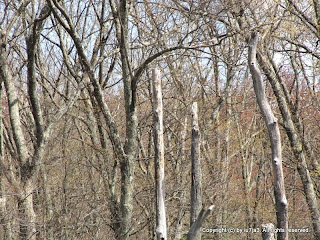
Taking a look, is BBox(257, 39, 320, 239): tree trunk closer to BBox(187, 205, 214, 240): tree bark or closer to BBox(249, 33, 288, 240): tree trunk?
BBox(249, 33, 288, 240): tree trunk

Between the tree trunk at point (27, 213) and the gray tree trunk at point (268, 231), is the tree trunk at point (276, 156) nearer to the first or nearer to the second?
the gray tree trunk at point (268, 231)

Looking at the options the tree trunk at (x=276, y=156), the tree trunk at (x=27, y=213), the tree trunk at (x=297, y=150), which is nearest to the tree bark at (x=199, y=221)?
the tree trunk at (x=276, y=156)

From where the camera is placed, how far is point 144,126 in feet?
25.9

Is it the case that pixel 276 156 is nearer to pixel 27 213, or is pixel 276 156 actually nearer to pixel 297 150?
pixel 27 213

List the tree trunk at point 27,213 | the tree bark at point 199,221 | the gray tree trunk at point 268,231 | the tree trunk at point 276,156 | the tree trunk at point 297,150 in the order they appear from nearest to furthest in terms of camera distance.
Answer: the tree bark at point 199,221
the gray tree trunk at point 268,231
the tree trunk at point 276,156
the tree trunk at point 27,213
the tree trunk at point 297,150

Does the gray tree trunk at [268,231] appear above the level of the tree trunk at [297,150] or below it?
below

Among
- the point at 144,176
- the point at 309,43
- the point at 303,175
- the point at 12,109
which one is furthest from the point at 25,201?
the point at 309,43

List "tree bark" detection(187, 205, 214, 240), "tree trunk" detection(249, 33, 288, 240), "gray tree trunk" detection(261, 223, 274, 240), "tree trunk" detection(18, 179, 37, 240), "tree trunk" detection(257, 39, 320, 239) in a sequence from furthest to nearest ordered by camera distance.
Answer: "tree trunk" detection(257, 39, 320, 239) < "tree trunk" detection(18, 179, 37, 240) < "tree trunk" detection(249, 33, 288, 240) < "gray tree trunk" detection(261, 223, 274, 240) < "tree bark" detection(187, 205, 214, 240)

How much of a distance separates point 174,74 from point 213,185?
10.1 feet

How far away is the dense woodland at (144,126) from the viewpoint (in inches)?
281

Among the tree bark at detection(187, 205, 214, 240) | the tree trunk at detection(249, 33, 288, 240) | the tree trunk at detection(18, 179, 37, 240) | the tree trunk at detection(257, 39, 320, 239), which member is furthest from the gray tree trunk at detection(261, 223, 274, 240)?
the tree trunk at detection(257, 39, 320, 239)

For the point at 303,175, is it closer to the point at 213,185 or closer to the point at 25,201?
the point at 213,185

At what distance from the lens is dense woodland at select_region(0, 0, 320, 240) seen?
7.14m

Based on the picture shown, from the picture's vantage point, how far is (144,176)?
9.95 metres
